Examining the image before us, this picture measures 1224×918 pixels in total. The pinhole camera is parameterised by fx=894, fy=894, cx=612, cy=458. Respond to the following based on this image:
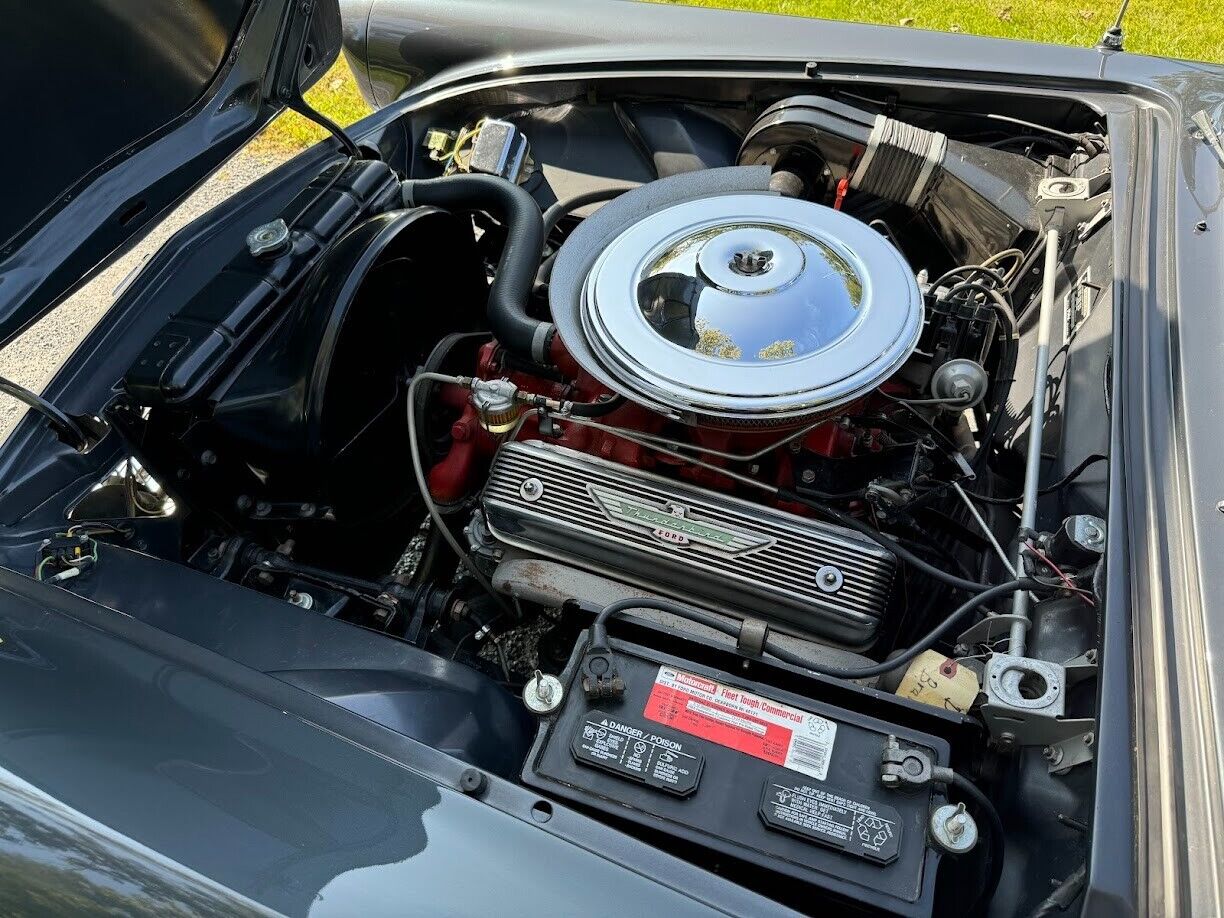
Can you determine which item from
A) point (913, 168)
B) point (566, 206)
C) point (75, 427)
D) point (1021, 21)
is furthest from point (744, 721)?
point (1021, 21)

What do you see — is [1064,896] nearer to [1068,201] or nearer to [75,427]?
[1068,201]

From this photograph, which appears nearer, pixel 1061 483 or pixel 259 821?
pixel 259 821

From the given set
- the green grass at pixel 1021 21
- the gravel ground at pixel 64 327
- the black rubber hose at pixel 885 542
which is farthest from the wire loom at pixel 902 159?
the green grass at pixel 1021 21

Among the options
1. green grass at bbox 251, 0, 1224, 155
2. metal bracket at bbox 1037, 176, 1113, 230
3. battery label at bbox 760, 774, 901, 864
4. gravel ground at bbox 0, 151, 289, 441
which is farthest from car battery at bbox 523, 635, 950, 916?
green grass at bbox 251, 0, 1224, 155

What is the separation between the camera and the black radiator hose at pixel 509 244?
1.47 m

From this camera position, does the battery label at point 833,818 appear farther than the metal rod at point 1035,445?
No

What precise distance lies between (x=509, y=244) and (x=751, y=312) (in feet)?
1.73

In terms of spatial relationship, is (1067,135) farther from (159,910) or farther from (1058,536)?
(159,910)

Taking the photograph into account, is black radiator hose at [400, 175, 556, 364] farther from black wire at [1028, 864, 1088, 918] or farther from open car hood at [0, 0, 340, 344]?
black wire at [1028, 864, 1088, 918]

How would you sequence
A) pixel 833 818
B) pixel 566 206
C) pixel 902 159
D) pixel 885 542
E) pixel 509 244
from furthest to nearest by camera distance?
pixel 566 206, pixel 902 159, pixel 509 244, pixel 885 542, pixel 833 818

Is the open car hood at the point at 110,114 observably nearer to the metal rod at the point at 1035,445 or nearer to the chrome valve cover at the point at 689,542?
the chrome valve cover at the point at 689,542

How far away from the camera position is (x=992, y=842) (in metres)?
1.01

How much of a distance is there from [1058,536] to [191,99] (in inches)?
55.6

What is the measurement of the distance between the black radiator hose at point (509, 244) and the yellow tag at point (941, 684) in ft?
2.42
